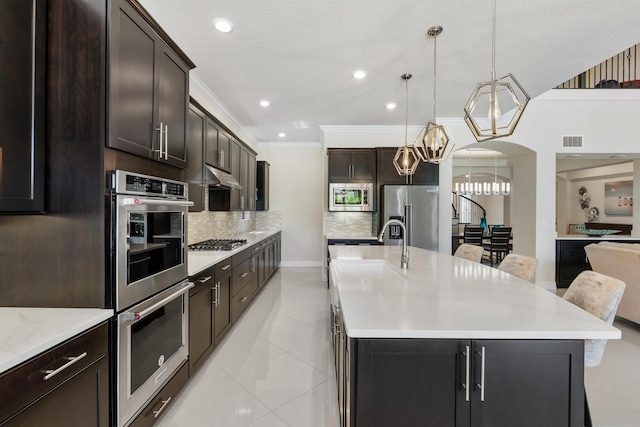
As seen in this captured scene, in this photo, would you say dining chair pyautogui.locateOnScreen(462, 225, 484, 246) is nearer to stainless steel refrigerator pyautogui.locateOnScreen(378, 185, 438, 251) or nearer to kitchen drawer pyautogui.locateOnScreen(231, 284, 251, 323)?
stainless steel refrigerator pyautogui.locateOnScreen(378, 185, 438, 251)

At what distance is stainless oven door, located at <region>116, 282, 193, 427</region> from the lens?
4.60 feet

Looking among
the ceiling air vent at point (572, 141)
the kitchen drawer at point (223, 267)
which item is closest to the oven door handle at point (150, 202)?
the kitchen drawer at point (223, 267)

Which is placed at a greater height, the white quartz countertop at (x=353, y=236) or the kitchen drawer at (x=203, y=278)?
the white quartz countertop at (x=353, y=236)

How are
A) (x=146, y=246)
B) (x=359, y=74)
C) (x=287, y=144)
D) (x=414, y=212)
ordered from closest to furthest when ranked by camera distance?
(x=146, y=246), (x=359, y=74), (x=414, y=212), (x=287, y=144)

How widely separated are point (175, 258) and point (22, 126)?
99 centimetres

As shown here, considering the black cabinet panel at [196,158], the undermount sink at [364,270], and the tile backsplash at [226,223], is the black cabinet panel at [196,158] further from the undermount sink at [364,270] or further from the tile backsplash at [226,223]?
the undermount sink at [364,270]

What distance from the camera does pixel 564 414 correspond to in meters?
1.12

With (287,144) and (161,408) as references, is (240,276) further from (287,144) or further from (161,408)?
(287,144)

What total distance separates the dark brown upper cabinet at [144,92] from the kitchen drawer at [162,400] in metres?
1.40

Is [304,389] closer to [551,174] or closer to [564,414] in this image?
[564,414]

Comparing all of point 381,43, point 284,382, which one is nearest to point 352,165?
point 381,43

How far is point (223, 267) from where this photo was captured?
9.11 ft

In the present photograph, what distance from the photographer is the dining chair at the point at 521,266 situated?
7.27 feet

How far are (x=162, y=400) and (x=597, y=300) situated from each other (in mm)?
2503
